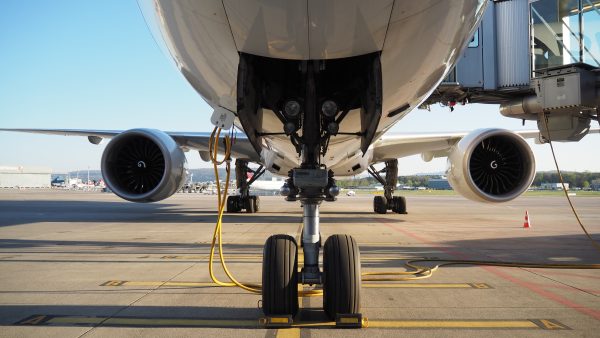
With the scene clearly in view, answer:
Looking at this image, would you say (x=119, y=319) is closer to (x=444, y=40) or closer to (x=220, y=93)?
(x=220, y=93)

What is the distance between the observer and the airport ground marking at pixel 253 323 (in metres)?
3.21

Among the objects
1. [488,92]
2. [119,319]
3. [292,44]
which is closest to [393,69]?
[292,44]

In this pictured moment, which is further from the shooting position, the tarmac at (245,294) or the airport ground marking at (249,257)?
the airport ground marking at (249,257)

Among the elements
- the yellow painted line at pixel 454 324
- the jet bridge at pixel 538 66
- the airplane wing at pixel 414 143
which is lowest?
the yellow painted line at pixel 454 324

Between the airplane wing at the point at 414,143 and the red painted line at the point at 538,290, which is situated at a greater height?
the airplane wing at the point at 414,143

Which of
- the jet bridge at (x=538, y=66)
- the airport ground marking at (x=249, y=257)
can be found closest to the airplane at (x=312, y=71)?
the airport ground marking at (x=249, y=257)

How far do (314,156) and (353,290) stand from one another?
43.4 inches

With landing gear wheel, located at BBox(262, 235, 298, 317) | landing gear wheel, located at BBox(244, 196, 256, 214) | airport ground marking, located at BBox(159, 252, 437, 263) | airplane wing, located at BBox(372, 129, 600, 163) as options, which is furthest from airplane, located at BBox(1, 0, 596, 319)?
landing gear wheel, located at BBox(244, 196, 256, 214)

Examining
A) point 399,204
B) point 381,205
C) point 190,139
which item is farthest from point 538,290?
point 381,205

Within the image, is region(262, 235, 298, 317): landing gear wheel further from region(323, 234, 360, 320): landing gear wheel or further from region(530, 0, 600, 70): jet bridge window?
region(530, 0, 600, 70): jet bridge window

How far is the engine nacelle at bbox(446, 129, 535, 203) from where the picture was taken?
23.8ft

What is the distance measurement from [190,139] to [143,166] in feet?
11.1

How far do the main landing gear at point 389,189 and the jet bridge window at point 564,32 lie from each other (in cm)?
752

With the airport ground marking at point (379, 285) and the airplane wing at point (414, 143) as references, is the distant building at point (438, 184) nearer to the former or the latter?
the airplane wing at point (414, 143)
